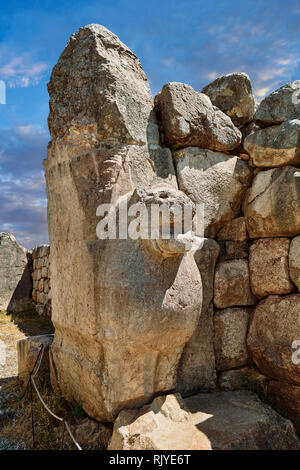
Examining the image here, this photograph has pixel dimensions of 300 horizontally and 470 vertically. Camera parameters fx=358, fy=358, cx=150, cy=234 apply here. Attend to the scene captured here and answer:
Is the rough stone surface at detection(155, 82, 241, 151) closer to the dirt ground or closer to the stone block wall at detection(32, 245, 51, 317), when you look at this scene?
the dirt ground

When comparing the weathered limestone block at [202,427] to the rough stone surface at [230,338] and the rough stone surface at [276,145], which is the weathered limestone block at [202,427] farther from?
the rough stone surface at [276,145]

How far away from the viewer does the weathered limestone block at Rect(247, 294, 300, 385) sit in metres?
2.45

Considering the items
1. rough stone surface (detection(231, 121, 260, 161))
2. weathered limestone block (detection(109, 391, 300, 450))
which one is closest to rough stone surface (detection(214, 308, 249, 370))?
weathered limestone block (detection(109, 391, 300, 450))

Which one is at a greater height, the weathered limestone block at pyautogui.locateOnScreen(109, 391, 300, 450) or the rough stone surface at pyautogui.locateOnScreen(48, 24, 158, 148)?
the rough stone surface at pyautogui.locateOnScreen(48, 24, 158, 148)

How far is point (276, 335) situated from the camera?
2541 millimetres

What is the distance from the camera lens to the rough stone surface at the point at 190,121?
2.66 metres

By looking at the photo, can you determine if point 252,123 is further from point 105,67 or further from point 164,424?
point 164,424

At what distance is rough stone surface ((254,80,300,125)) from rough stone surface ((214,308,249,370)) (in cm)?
153

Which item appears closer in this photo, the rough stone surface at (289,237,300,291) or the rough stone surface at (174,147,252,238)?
the rough stone surface at (289,237,300,291)

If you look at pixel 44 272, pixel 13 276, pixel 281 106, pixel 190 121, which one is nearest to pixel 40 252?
pixel 44 272

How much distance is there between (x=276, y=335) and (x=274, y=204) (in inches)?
36.9

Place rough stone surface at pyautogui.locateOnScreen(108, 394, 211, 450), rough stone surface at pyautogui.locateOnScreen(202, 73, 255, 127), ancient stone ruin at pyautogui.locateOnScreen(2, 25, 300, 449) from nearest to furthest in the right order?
rough stone surface at pyautogui.locateOnScreen(108, 394, 211, 450)
ancient stone ruin at pyautogui.locateOnScreen(2, 25, 300, 449)
rough stone surface at pyautogui.locateOnScreen(202, 73, 255, 127)

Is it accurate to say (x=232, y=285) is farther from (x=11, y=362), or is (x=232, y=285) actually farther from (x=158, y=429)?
(x=11, y=362)
